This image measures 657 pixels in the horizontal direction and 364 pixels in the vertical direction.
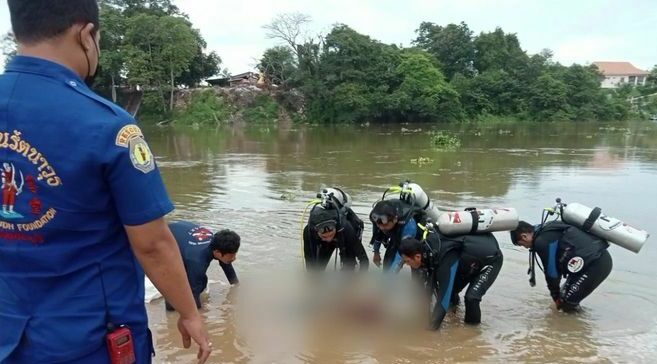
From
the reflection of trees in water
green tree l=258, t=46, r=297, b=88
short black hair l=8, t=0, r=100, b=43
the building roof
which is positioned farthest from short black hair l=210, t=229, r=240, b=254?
the building roof

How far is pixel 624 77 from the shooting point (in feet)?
324

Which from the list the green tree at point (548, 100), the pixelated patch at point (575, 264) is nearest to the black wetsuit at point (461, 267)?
the pixelated patch at point (575, 264)

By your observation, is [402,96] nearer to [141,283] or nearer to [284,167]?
[284,167]

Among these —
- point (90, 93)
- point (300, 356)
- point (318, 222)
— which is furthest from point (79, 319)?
point (318, 222)

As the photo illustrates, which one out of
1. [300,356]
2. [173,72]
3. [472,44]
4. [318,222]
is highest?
[472,44]

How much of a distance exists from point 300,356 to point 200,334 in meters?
2.49

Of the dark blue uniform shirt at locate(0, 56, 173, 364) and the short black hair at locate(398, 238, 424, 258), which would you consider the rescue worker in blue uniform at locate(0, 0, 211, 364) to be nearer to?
the dark blue uniform shirt at locate(0, 56, 173, 364)

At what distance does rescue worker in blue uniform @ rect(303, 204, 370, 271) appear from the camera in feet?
16.7

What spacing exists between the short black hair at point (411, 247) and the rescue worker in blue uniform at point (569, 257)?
3.64 feet

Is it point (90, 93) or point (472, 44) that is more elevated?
point (472, 44)

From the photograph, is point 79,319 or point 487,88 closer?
point 79,319

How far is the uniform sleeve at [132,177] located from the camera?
1.47 metres

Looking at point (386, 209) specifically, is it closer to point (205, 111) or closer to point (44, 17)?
point (44, 17)

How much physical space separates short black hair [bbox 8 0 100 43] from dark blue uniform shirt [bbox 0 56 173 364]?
3.3 inches
